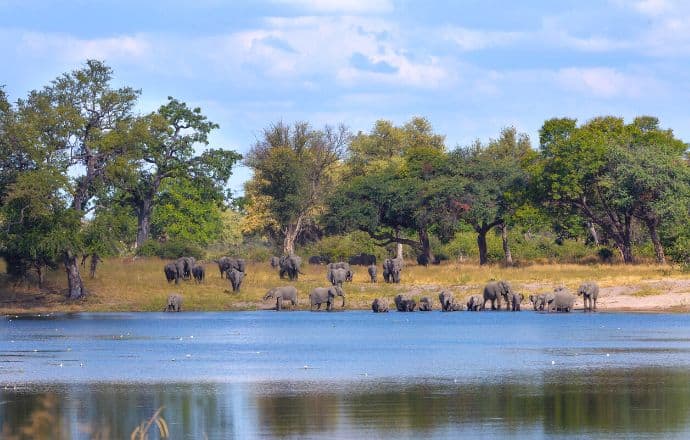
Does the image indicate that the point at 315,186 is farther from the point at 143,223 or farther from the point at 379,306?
the point at 379,306

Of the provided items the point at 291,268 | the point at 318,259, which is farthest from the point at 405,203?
the point at 291,268

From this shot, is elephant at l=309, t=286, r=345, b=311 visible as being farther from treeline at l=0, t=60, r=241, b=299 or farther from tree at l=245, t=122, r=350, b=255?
tree at l=245, t=122, r=350, b=255

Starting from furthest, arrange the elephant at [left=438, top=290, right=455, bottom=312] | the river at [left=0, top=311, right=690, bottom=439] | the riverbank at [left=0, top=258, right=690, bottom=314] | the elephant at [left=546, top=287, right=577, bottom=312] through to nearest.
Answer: the riverbank at [left=0, top=258, right=690, bottom=314] < the elephant at [left=438, top=290, right=455, bottom=312] < the elephant at [left=546, top=287, right=577, bottom=312] < the river at [left=0, top=311, right=690, bottom=439]

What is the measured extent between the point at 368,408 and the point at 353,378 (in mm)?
5460

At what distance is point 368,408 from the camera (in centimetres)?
2472

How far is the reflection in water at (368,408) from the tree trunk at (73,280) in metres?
30.8

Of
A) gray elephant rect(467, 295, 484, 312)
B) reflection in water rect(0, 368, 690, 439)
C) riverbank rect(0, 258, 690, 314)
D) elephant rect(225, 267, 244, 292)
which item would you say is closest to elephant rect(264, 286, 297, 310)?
riverbank rect(0, 258, 690, 314)

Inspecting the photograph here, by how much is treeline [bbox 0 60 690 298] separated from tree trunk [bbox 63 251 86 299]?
9 centimetres

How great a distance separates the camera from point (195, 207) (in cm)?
10688

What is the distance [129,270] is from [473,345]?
31.5 metres

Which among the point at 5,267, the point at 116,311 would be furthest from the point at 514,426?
the point at 5,267

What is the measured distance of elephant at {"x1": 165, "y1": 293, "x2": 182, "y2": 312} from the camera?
58.0m

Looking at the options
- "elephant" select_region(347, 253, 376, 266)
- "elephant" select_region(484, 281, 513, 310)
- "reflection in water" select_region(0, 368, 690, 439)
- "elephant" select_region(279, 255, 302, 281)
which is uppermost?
"elephant" select_region(347, 253, 376, 266)

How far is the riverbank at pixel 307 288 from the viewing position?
58.2 metres
